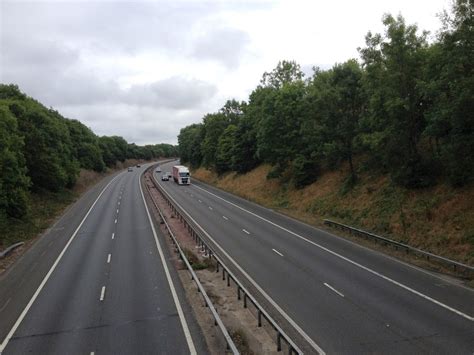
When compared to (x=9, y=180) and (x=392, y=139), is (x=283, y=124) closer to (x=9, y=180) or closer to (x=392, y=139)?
(x=392, y=139)

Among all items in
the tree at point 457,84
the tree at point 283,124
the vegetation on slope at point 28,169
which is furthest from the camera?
the tree at point 283,124

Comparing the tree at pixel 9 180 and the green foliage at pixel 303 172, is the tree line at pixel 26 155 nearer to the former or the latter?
the tree at pixel 9 180

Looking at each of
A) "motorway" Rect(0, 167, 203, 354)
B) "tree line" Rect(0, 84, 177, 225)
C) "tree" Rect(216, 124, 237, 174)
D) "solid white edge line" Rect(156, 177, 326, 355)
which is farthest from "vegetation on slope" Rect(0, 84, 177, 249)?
"tree" Rect(216, 124, 237, 174)

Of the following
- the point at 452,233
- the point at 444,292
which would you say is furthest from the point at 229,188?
the point at 444,292

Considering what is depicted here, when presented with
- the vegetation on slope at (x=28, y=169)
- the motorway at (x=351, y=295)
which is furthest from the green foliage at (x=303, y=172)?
the vegetation on slope at (x=28, y=169)

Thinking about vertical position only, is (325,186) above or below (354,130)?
below

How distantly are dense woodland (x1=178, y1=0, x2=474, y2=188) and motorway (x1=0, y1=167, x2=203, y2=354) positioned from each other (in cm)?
1754

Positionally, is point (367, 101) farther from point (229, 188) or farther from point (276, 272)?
point (229, 188)

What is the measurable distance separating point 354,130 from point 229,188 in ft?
102

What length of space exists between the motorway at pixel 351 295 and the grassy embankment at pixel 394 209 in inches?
122

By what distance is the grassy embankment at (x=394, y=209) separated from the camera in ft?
73.4

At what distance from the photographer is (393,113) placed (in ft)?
92.0

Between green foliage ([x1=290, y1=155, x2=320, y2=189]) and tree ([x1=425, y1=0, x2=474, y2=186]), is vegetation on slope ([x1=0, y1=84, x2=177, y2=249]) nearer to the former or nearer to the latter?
green foliage ([x1=290, y1=155, x2=320, y2=189])

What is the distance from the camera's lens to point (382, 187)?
3319 cm
